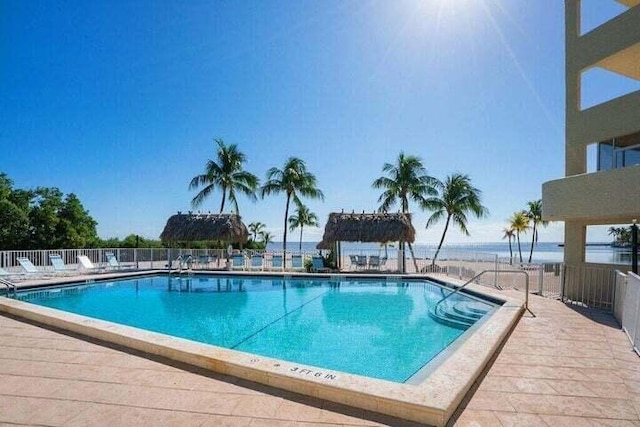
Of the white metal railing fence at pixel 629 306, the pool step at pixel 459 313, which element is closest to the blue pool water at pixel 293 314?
the pool step at pixel 459 313

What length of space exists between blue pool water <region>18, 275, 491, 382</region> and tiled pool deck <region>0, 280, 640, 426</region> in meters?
1.65

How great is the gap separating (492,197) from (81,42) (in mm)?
20882

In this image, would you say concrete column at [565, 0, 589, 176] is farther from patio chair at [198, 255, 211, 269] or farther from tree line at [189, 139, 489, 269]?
patio chair at [198, 255, 211, 269]

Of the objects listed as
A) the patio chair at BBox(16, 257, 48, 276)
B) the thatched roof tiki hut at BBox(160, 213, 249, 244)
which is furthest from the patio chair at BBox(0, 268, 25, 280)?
the thatched roof tiki hut at BBox(160, 213, 249, 244)

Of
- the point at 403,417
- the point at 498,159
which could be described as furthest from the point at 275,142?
the point at 403,417

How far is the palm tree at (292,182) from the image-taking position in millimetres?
22022

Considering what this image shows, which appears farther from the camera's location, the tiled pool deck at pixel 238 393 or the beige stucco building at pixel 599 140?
the beige stucco building at pixel 599 140

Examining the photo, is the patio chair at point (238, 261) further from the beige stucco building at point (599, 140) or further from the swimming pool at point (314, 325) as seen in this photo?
the beige stucco building at point (599, 140)

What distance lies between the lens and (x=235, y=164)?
73.5 feet

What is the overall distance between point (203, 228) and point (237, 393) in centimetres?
1623

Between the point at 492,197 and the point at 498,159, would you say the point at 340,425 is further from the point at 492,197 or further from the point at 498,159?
the point at 492,197

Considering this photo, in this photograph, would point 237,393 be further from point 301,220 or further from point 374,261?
point 301,220

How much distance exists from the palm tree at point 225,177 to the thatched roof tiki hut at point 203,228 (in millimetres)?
Answer: 3372

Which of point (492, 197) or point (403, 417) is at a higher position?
point (492, 197)
